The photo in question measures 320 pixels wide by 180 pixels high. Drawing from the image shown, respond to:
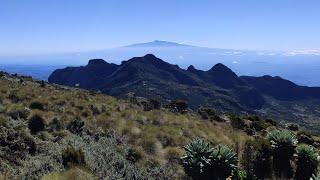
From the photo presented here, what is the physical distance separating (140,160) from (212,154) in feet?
8.17

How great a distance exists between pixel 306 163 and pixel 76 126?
9043 millimetres

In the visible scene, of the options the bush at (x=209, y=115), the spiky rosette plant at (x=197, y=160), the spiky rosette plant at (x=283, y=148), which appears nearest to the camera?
the spiky rosette plant at (x=197, y=160)

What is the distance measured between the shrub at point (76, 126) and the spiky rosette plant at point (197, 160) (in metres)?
4.74

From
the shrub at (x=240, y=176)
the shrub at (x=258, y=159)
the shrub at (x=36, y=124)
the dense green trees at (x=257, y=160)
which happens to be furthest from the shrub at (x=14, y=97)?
the shrub at (x=240, y=176)

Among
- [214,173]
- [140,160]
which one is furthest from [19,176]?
[214,173]

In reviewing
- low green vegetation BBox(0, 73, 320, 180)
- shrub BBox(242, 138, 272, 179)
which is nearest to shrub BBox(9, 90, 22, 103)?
low green vegetation BBox(0, 73, 320, 180)

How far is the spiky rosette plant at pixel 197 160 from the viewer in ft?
46.5

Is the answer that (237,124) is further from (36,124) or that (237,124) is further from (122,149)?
(36,124)

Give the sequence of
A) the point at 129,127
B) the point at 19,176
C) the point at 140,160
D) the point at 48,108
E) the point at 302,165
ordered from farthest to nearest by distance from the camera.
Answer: the point at 48,108 < the point at 129,127 < the point at 302,165 < the point at 140,160 < the point at 19,176

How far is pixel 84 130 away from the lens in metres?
17.7

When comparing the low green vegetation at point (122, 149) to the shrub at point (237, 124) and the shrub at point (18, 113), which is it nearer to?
the shrub at point (18, 113)

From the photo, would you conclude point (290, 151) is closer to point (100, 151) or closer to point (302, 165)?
point (302, 165)

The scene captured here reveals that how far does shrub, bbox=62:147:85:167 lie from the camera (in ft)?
41.3

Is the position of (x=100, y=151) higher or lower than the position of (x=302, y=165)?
→ higher
